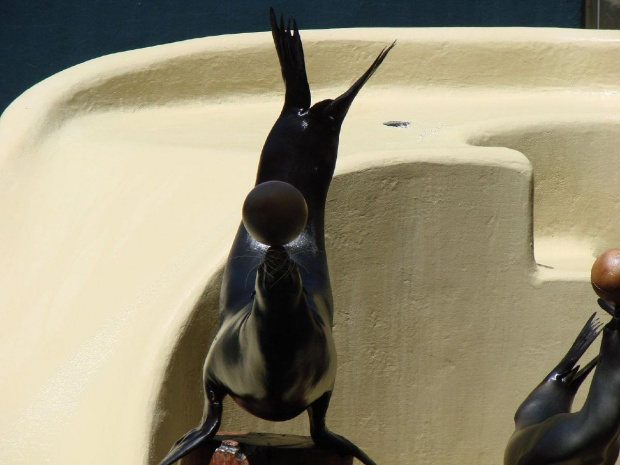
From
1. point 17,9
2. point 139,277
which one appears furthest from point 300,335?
point 17,9

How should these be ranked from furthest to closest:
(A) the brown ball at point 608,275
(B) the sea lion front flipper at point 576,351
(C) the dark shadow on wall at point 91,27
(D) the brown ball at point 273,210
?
1. (C) the dark shadow on wall at point 91,27
2. (B) the sea lion front flipper at point 576,351
3. (A) the brown ball at point 608,275
4. (D) the brown ball at point 273,210

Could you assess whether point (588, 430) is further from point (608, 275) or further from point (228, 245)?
point (228, 245)

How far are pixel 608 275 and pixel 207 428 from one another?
0.89m

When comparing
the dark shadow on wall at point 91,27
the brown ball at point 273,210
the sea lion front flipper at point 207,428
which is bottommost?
the dark shadow on wall at point 91,27

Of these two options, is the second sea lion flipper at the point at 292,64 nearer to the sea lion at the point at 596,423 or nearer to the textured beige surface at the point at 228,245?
the sea lion at the point at 596,423

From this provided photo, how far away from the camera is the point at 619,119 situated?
5.52 meters

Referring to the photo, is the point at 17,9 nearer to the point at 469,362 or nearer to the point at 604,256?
the point at 469,362

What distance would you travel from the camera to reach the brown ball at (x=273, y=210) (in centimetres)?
202

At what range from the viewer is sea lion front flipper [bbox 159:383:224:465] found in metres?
2.48

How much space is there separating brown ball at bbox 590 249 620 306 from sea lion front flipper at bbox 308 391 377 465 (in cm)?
62

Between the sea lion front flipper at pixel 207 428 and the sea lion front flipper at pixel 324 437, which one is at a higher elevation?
the sea lion front flipper at pixel 207 428

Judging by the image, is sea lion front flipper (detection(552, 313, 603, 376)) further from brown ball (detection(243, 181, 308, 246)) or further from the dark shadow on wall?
the dark shadow on wall

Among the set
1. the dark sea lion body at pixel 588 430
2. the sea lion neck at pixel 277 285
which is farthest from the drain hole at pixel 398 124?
the sea lion neck at pixel 277 285

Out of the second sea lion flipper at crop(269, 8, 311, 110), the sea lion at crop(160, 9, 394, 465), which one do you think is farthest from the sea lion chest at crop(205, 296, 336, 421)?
the second sea lion flipper at crop(269, 8, 311, 110)
